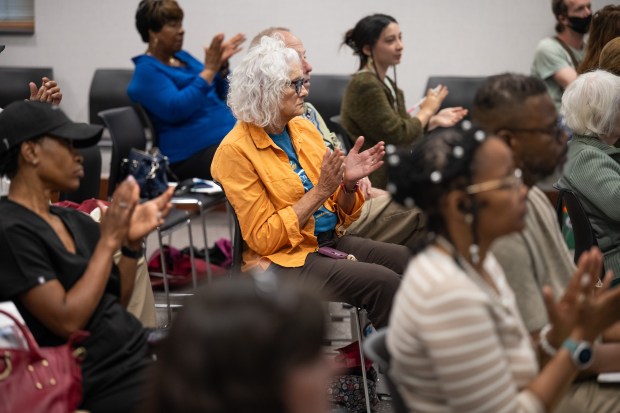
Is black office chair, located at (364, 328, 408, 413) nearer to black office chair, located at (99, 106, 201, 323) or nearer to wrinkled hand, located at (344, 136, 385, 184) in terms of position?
wrinkled hand, located at (344, 136, 385, 184)

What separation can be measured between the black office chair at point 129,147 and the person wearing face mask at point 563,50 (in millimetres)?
Result: 2194

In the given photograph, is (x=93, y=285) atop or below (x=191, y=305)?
below

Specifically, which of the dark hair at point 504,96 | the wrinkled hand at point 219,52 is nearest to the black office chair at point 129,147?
the wrinkled hand at point 219,52

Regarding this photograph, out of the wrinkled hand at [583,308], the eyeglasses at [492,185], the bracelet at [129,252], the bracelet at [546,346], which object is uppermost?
the eyeglasses at [492,185]

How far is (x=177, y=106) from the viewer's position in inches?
192

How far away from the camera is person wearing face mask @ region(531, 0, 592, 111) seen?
17.3 feet

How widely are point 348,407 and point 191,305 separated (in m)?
2.10

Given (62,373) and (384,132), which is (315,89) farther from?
(62,373)

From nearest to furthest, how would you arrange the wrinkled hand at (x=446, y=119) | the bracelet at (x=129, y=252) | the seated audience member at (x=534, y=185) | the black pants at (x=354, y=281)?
the seated audience member at (x=534, y=185) → the bracelet at (x=129, y=252) → the black pants at (x=354, y=281) → the wrinkled hand at (x=446, y=119)

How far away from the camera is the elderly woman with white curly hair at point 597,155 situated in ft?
10.1

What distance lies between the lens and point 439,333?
1569 mm

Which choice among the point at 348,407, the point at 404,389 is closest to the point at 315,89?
the point at 348,407

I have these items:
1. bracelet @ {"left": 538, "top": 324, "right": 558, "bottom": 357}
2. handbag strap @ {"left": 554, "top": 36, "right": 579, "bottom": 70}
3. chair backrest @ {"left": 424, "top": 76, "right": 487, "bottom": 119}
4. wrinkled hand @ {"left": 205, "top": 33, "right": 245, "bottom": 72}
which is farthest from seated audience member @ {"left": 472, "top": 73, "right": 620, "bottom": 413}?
chair backrest @ {"left": 424, "top": 76, "right": 487, "bottom": 119}

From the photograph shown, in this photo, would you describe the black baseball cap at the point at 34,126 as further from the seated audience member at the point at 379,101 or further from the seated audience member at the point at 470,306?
the seated audience member at the point at 379,101
